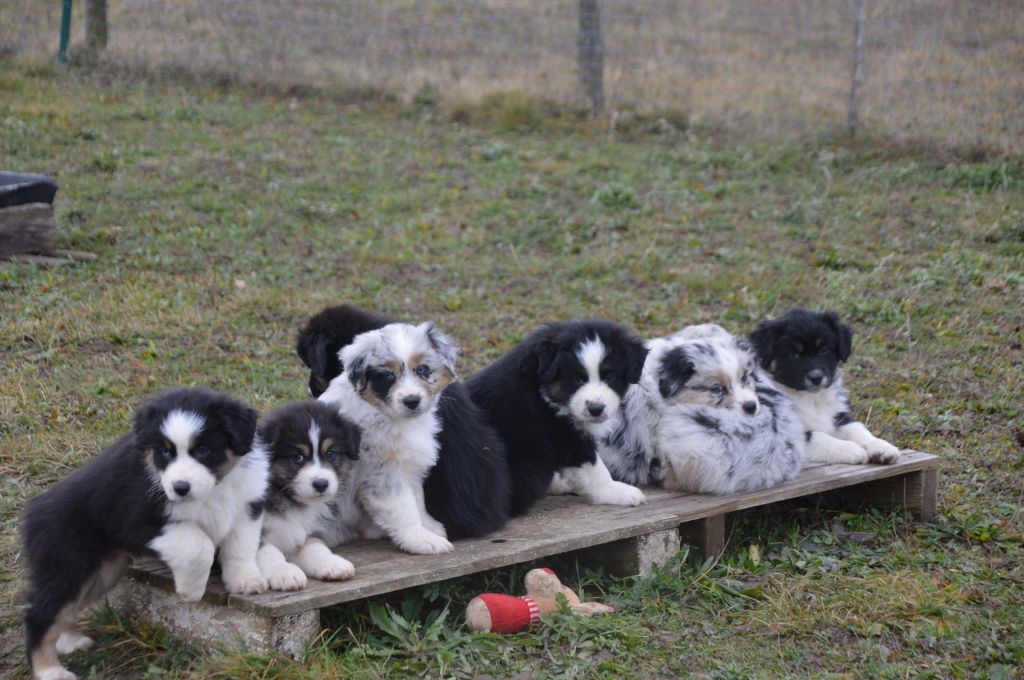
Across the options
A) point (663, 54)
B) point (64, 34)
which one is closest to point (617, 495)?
point (663, 54)

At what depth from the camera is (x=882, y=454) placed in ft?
21.5

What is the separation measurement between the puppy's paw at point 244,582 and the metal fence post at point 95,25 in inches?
499

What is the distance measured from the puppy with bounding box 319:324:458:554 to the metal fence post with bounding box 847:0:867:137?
10.4 metres

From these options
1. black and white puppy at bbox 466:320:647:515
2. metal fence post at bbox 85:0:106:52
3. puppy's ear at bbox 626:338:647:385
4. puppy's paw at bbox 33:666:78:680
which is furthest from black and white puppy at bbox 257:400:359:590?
metal fence post at bbox 85:0:106:52

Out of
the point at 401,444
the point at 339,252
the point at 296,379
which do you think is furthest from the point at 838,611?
the point at 339,252

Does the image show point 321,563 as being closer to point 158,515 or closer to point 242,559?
point 242,559

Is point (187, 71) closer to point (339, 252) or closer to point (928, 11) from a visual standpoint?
point (339, 252)

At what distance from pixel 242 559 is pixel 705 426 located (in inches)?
109

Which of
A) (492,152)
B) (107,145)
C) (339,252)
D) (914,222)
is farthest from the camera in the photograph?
(492,152)

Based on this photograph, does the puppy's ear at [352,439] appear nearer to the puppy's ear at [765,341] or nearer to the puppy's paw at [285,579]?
the puppy's paw at [285,579]

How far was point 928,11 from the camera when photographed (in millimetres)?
15359

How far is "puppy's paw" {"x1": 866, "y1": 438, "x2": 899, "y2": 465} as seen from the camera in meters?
6.55

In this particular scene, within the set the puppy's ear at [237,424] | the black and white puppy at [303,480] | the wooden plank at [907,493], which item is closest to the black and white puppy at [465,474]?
the black and white puppy at [303,480]

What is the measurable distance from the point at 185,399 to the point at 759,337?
11.9ft
